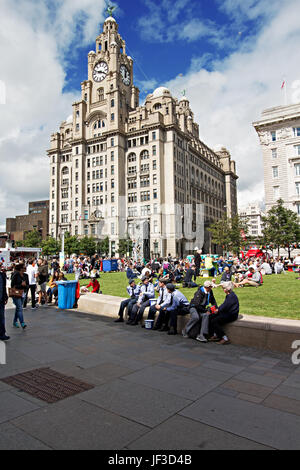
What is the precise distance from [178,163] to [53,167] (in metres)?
34.6

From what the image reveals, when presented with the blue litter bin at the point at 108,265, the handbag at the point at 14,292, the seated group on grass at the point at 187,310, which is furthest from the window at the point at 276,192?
the handbag at the point at 14,292

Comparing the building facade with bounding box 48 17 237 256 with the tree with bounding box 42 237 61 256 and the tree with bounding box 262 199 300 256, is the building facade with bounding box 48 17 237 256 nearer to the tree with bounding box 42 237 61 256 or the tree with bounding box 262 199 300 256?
the tree with bounding box 42 237 61 256

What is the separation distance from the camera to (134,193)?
6931 centimetres

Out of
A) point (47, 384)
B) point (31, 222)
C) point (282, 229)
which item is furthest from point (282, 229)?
point (31, 222)

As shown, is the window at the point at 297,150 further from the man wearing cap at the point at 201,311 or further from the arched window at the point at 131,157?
the man wearing cap at the point at 201,311

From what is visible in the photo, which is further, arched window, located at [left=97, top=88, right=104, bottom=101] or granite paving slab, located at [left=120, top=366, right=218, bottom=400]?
arched window, located at [left=97, top=88, right=104, bottom=101]

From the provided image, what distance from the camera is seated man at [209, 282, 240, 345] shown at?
731 centimetres

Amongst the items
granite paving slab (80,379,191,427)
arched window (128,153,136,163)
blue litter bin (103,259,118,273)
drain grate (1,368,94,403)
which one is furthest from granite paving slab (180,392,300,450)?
arched window (128,153,136,163)

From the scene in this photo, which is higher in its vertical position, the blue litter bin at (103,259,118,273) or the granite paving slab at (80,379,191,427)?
the blue litter bin at (103,259,118,273)

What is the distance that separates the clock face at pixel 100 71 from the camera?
2948 inches

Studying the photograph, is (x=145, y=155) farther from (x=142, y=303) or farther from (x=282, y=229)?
(x=142, y=303)

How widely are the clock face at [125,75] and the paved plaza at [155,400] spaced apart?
80.5 m

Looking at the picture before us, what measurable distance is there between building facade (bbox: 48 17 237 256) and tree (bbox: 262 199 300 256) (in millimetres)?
27552

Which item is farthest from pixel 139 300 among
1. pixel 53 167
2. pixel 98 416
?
pixel 53 167
